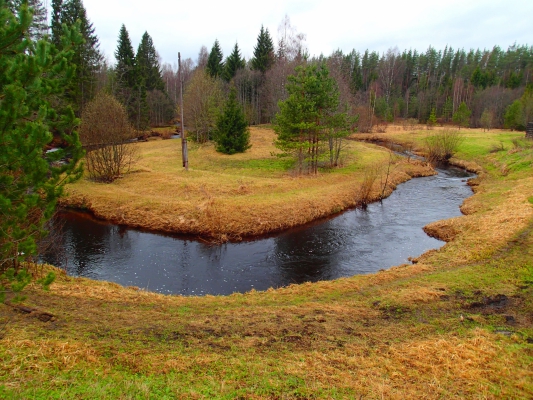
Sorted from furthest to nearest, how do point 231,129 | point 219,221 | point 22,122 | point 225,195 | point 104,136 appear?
point 231,129 → point 104,136 → point 225,195 → point 219,221 → point 22,122

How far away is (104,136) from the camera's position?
24.8 m

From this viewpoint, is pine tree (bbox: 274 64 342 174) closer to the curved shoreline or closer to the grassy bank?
the curved shoreline

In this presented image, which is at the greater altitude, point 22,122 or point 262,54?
point 262,54

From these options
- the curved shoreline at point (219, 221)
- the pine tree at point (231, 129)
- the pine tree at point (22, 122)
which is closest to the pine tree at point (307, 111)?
the curved shoreline at point (219, 221)

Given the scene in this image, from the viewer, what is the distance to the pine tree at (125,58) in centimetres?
5194

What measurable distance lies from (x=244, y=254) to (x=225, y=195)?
6.24m

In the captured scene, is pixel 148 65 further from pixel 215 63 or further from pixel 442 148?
pixel 442 148

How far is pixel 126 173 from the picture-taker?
85.8 ft

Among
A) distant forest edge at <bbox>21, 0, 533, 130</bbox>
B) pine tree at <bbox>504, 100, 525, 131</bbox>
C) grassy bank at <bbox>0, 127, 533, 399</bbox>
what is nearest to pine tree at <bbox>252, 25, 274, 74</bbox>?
distant forest edge at <bbox>21, 0, 533, 130</bbox>

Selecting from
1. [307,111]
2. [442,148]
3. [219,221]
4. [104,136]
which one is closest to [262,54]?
[442,148]

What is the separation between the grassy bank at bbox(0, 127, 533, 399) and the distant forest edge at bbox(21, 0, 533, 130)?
22.2 metres

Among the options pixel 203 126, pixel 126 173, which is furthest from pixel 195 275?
pixel 203 126

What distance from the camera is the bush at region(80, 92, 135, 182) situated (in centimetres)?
2462

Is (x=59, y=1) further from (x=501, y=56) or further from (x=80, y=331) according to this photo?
(x=501, y=56)
